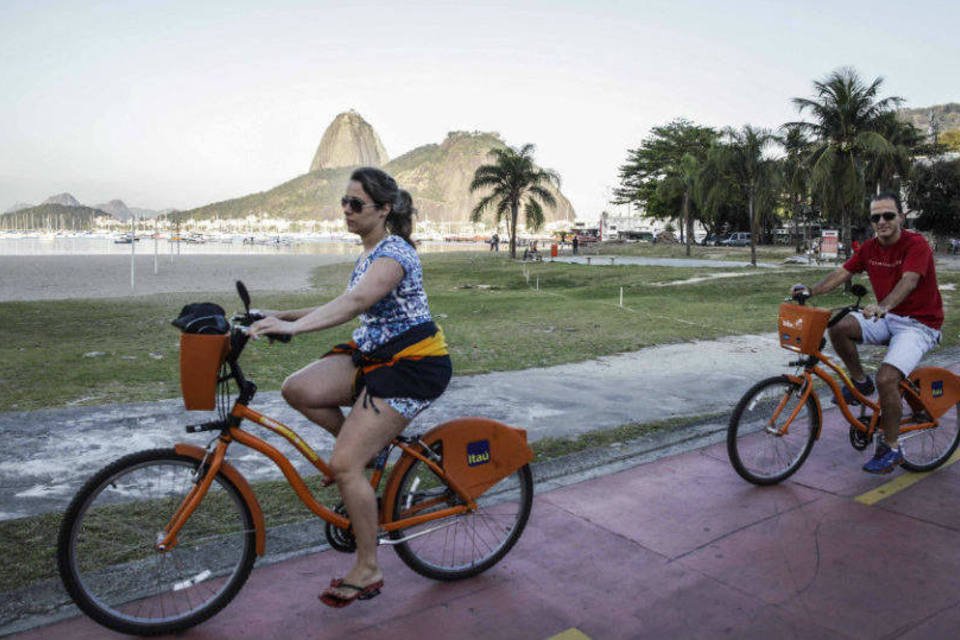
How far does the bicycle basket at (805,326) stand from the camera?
4.26 metres

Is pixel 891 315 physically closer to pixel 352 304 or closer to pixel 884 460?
pixel 884 460

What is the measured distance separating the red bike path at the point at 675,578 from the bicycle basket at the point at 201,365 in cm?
96

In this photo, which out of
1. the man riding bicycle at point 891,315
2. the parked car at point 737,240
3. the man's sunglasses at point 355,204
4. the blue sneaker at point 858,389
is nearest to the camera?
the man's sunglasses at point 355,204

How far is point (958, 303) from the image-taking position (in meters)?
15.7

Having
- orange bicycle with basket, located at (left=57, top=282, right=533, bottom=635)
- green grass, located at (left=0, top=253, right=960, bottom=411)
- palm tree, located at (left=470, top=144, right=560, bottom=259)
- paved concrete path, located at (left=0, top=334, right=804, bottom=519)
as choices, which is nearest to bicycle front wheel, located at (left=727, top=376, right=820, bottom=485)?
paved concrete path, located at (left=0, top=334, right=804, bottom=519)

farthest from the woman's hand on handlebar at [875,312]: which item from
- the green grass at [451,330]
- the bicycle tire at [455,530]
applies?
the green grass at [451,330]

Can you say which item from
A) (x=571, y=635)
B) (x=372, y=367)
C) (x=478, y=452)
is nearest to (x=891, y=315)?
(x=478, y=452)

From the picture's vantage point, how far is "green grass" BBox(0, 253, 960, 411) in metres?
7.88

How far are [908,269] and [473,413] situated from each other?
135 inches

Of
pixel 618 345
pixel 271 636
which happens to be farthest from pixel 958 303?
pixel 271 636

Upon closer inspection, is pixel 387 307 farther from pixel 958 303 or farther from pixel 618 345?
pixel 958 303

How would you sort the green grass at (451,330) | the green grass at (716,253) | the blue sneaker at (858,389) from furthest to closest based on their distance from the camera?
the green grass at (716,253), the green grass at (451,330), the blue sneaker at (858,389)

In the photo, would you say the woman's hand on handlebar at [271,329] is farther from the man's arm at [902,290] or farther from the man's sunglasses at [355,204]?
the man's arm at [902,290]

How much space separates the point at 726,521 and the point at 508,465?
146 centimetres
